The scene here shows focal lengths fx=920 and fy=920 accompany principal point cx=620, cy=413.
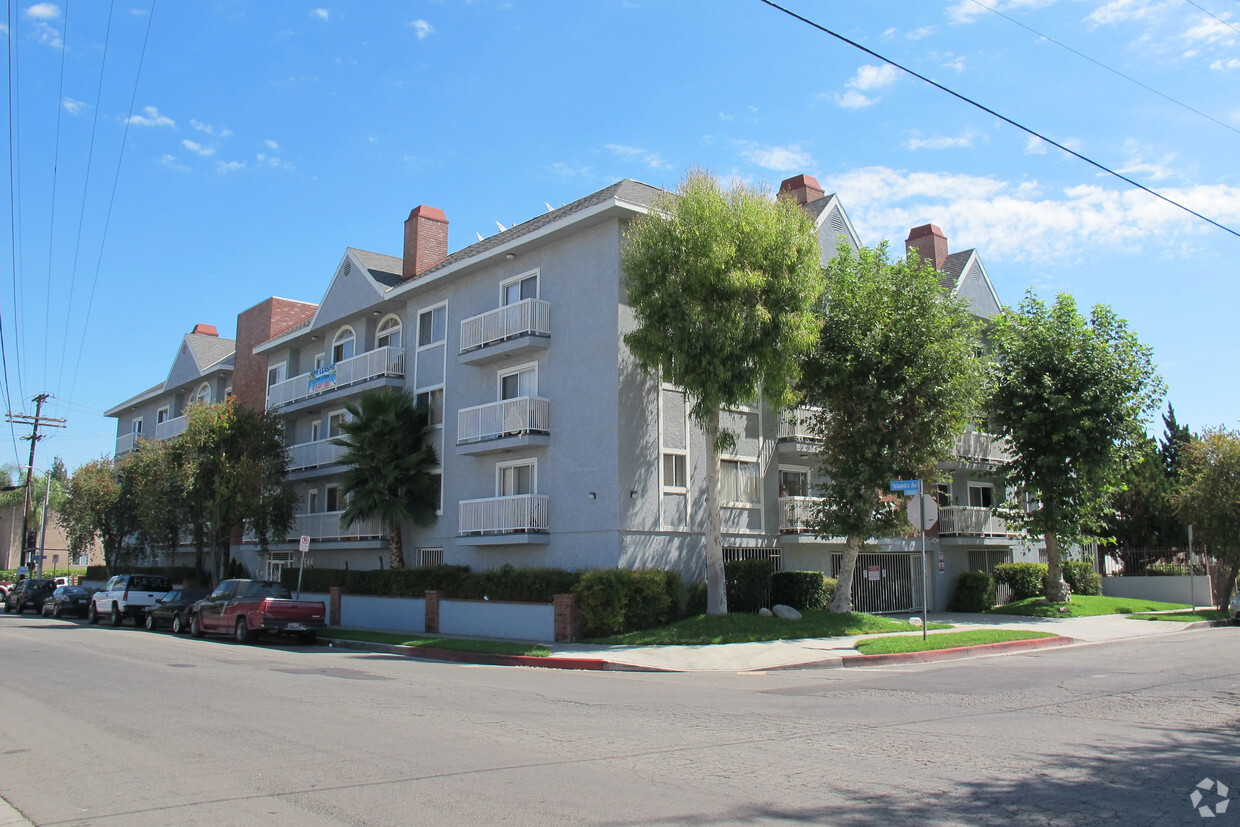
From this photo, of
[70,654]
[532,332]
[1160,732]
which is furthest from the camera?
[532,332]

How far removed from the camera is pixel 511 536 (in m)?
24.2

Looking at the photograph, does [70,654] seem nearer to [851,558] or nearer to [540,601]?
[540,601]

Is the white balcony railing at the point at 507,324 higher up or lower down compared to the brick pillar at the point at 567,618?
higher up

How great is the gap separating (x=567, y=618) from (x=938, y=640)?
803cm

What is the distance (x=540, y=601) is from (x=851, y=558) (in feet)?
25.9

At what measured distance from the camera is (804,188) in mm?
30062

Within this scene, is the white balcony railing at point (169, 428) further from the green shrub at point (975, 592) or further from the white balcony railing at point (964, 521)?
the green shrub at point (975, 592)

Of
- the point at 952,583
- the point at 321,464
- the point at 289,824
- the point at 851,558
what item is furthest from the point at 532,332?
the point at 289,824

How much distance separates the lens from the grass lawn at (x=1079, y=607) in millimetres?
27188

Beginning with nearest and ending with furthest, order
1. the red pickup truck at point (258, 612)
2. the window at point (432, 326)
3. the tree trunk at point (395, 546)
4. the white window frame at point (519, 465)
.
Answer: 1. the red pickup truck at point (258, 612)
2. the white window frame at point (519, 465)
3. the tree trunk at point (395, 546)
4. the window at point (432, 326)

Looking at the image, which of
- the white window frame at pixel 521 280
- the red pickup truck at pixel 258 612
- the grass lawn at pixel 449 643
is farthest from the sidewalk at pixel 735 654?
the white window frame at pixel 521 280

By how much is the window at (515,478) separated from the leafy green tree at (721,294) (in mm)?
5828

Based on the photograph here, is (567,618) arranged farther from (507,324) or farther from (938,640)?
(507,324)

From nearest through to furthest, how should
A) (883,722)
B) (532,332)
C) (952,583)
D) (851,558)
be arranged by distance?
(883,722), (851,558), (532,332), (952,583)
